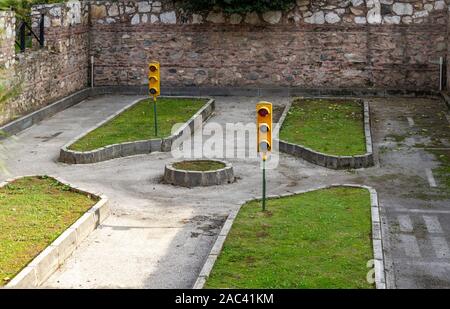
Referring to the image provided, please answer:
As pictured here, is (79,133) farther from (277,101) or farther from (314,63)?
(314,63)

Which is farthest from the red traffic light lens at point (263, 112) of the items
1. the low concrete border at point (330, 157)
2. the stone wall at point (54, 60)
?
the stone wall at point (54, 60)

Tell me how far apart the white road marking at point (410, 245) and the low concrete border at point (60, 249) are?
4316 mm

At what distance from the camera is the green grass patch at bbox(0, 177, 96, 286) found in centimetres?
1127

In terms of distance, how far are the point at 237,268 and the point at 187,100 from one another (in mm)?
14025

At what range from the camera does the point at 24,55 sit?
2184 centimetres

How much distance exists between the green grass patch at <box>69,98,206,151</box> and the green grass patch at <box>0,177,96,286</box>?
306 centimetres

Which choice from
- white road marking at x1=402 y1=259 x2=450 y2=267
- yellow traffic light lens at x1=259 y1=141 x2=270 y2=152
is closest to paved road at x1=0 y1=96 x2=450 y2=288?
white road marking at x1=402 y1=259 x2=450 y2=267

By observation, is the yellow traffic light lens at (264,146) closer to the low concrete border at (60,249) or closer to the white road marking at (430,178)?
the low concrete border at (60,249)

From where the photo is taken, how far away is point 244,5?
25516mm

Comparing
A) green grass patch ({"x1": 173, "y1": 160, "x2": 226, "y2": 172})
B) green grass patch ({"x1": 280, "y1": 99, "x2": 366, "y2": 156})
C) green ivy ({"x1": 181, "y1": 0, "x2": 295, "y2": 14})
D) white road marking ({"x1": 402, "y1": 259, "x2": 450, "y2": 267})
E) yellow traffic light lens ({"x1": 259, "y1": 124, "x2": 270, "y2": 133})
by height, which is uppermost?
green ivy ({"x1": 181, "y1": 0, "x2": 295, "y2": 14})

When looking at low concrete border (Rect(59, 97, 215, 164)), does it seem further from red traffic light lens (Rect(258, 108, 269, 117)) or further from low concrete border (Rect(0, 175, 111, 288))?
red traffic light lens (Rect(258, 108, 269, 117))

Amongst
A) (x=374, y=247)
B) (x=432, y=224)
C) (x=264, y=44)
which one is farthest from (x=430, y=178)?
(x=264, y=44)

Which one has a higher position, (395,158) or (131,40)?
(131,40)
